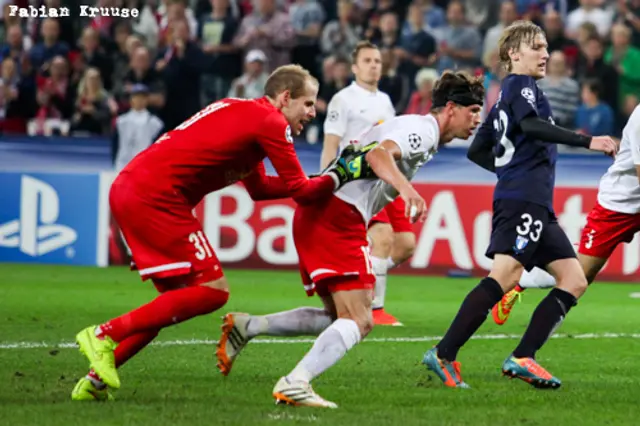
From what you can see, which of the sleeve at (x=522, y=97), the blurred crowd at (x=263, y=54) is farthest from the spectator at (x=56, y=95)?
the sleeve at (x=522, y=97)

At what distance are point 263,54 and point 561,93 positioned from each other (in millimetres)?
4033

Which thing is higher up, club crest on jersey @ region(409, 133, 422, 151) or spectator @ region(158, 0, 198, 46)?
club crest on jersey @ region(409, 133, 422, 151)

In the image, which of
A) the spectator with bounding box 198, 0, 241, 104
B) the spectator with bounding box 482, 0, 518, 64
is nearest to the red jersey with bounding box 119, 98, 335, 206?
the spectator with bounding box 482, 0, 518, 64

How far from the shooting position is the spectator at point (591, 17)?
17578 millimetres

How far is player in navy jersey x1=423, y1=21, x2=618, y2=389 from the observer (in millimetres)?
7227

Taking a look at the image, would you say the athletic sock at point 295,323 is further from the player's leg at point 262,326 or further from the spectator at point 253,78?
the spectator at point 253,78

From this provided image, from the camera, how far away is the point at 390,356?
8750 millimetres

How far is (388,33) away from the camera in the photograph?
17.9 m

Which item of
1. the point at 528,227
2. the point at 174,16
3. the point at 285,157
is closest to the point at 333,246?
the point at 285,157

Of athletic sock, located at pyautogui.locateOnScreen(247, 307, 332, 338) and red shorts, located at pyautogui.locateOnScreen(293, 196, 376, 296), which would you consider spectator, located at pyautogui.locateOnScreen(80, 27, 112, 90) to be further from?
red shorts, located at pyautogui.locateOnScreen(293, 196, 376, 296)

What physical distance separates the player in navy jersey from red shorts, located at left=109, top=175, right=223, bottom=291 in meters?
1.45

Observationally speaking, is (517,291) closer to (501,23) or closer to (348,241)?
(348,241)

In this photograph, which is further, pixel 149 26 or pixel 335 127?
pixel 149 26

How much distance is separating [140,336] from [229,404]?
1.95 ft
